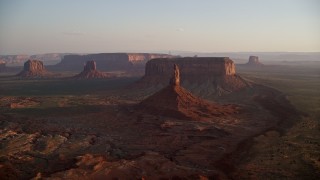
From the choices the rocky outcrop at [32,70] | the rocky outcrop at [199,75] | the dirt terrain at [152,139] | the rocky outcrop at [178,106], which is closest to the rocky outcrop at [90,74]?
the rocky outcrop at [32,70]

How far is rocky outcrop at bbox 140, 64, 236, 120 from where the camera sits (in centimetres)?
5967

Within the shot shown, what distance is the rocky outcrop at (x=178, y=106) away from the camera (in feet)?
196

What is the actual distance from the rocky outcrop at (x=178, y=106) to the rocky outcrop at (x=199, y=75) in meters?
24.0

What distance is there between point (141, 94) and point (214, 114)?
31460 millimetres

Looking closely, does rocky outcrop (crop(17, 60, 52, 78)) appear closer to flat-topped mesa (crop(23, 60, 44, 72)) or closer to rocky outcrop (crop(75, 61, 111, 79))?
flat-topped mesa (crop(23, 60, 44, 72))

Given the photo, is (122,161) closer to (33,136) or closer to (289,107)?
(33,136)

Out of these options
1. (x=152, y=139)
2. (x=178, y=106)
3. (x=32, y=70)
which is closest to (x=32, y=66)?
(x=32, y=70)

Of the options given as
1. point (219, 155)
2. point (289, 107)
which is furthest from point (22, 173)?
point (289, 107)

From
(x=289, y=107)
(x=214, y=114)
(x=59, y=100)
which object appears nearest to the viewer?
Result: (x=214, y=114)

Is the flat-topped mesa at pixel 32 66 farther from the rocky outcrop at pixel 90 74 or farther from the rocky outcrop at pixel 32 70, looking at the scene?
the rocky outcrop at pixel 90 74

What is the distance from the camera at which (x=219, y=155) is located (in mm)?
40219

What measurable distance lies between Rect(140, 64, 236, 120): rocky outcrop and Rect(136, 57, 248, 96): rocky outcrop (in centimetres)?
2399

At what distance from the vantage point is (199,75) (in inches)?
3844

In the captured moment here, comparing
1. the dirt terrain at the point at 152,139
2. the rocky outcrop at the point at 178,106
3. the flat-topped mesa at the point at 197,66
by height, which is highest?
the flat-topped mesa at the point at 197,66
